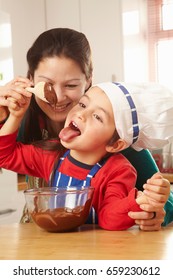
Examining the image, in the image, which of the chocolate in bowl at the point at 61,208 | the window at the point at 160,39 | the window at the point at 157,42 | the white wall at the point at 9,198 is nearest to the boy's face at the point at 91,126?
the chocolate in bowl at the point at 61,208

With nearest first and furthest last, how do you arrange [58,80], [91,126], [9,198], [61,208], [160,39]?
[61,208], [91,126], [58,80], [9,198], [160,39]

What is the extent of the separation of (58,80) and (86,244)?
21.6 inches

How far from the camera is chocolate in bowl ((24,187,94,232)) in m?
0.88

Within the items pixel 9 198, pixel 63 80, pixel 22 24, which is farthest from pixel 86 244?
pixel 22 24

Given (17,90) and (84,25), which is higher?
(84,25)

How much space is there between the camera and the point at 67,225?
2.88ft

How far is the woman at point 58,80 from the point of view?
119 cm

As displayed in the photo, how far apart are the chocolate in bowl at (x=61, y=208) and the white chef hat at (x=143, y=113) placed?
0.55 feet

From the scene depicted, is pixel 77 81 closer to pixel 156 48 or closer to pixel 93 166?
pixel 93 166

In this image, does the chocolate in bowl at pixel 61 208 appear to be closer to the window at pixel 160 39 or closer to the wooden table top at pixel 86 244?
the wooden table top at pixel 86 244

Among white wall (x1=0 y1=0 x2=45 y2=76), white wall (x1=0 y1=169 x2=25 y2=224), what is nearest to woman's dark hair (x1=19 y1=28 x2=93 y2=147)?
white wall (x1=0 y1=169 x2=25 y2=224)

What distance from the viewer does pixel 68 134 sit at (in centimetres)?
100

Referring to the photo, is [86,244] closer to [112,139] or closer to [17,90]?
[112,139]
